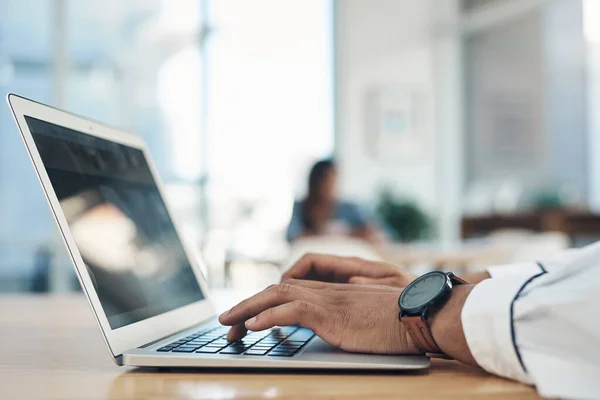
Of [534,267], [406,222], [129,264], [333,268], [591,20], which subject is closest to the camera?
[129,264]

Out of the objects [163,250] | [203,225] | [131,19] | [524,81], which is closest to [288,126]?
[203,225]

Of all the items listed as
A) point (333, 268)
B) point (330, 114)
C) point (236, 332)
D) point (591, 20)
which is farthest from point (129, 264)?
point (591, 20)

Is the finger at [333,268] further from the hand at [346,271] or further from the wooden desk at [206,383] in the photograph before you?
the wooden desk at [206,383]

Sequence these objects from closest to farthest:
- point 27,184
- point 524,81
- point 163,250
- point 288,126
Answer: point 163,250
point 27,184
point 288,126
point 524,81

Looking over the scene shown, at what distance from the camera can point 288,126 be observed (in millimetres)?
5766

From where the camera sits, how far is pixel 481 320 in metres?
0.60

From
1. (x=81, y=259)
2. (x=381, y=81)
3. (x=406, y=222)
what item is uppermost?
(x=381, y=81)

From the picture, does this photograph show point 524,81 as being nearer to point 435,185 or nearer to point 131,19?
point 435,185

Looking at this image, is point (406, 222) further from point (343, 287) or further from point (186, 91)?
point (343, 287)

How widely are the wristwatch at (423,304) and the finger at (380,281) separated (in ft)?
0.88

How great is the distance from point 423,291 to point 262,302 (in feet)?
0.54

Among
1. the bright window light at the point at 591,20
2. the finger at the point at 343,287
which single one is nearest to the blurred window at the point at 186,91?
the bright window light at the point at 591,20

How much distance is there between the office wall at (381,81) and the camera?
20.0ft

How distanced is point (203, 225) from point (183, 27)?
159cm
